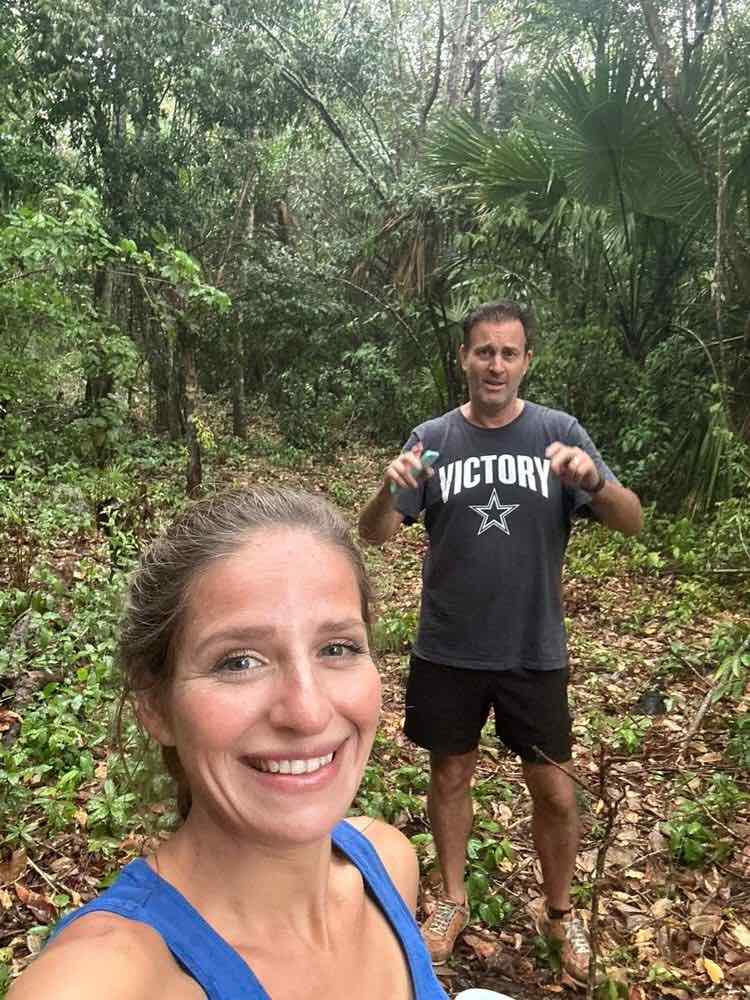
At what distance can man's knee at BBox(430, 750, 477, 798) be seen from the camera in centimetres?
265

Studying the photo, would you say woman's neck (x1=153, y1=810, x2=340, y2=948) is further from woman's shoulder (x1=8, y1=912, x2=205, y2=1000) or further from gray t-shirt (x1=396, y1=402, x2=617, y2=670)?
gray t-shirt (x1=396, y1=402, x2=617, y2=670)

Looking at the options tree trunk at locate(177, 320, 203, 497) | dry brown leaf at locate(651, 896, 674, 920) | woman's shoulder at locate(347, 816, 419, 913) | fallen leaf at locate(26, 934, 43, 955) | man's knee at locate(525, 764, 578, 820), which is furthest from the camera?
tree trunk at locate(177, 320, 203, 497)

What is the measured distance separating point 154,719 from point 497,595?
59.3 inches

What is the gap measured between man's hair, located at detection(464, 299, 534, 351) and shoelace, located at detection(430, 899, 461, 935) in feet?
6.42

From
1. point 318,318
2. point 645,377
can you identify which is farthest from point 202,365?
point 645,377

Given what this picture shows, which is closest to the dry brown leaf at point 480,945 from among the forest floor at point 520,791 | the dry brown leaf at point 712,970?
the forest floor at point 520,791

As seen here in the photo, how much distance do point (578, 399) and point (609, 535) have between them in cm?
177

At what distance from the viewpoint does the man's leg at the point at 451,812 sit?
8.75 feet

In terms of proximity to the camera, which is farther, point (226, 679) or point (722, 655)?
point (722, 655)

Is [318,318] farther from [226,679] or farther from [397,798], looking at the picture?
[226,679]

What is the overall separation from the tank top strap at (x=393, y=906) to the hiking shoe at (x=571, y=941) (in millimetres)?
1600

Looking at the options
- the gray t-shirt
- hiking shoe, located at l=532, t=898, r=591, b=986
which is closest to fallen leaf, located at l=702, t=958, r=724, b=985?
hiking shoe, located at l=532, t=898, r=591, b=986

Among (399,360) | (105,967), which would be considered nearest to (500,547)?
(105,967)

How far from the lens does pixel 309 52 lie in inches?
389
